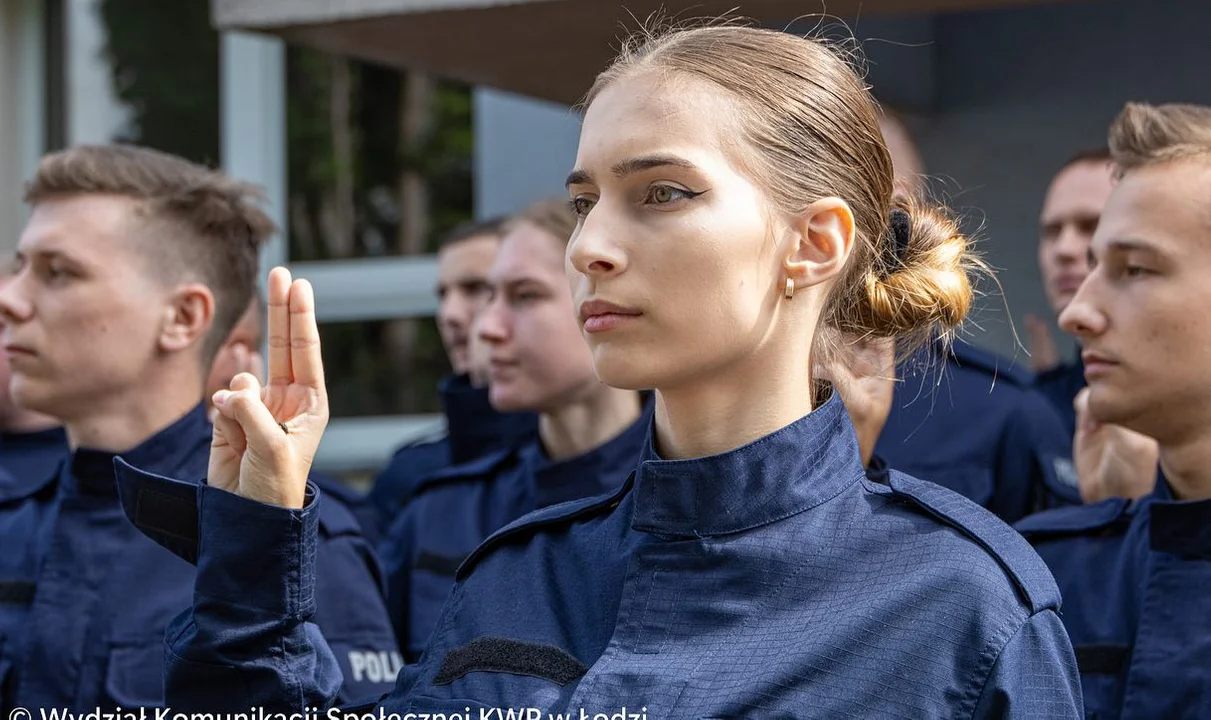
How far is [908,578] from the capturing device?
1859 millimetres

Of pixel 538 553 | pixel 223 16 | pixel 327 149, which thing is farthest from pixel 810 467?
pixel 327 149

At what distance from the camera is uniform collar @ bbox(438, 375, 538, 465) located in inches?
192

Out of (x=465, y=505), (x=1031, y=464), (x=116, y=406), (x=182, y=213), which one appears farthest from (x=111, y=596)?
(x=1031, y=464)

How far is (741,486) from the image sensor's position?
1943mm

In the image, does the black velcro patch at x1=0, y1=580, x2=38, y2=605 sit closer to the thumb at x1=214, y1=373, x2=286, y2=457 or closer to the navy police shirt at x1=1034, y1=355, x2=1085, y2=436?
the thumb at x1=214, y1=373, x2=286, y2=457

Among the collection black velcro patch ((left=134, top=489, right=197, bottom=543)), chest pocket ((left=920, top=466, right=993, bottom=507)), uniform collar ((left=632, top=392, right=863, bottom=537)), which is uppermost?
uniform collar ((left=632, top=392, right=863, bottom=537))

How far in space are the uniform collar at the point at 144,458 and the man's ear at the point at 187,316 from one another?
18 centimetres

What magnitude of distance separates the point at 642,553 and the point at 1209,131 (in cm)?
156

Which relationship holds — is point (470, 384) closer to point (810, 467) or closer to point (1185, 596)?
point (1185, 596)

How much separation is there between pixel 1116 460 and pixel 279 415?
186cm

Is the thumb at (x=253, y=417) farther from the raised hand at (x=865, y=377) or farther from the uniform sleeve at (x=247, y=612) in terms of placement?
the raised hand at (x=865, y=377)

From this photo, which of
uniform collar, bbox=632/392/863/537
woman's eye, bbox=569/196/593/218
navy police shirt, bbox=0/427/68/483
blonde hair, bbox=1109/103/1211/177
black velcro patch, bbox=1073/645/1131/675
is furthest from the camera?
navy police shirt, bbox=0/427/68/483

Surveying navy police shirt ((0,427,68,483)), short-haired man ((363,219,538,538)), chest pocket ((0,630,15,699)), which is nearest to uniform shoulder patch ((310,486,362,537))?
chest pocket ((0,630,15,699))

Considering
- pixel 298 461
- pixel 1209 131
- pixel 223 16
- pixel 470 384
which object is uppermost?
pixel 223 16
